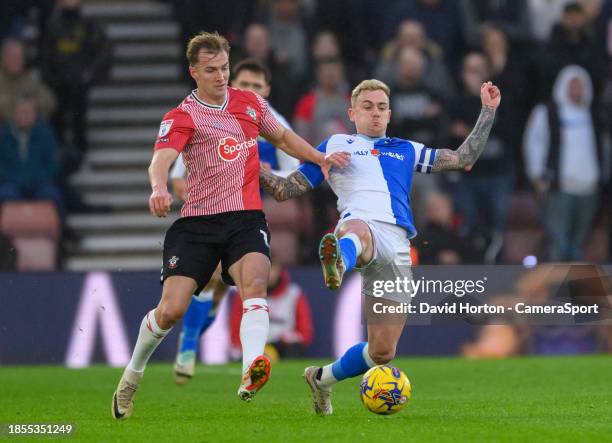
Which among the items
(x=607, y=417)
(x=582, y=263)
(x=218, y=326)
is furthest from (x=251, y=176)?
(x=582, y=263)

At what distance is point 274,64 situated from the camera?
1731 cm

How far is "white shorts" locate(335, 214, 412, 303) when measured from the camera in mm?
9008

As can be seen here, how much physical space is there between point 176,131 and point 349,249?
4.31ft

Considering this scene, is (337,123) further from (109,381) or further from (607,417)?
(607,417)

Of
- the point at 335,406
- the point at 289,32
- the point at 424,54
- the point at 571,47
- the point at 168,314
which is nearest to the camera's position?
the point at 168,314

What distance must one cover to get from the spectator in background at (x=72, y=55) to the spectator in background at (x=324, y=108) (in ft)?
9.06

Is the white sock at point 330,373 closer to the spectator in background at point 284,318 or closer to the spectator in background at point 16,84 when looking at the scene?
the spectator in background at point 284,318

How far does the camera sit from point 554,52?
17453 millimetres

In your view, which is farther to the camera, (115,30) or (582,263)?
(115,30)

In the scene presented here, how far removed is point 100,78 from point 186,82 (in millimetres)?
1774

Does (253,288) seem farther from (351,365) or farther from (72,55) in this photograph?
(72,55)

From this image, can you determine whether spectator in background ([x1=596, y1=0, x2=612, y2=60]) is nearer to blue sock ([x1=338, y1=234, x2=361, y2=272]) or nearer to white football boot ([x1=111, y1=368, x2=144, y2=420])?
blue sock ([x1=338, y1=234, x2=361, y2=272])

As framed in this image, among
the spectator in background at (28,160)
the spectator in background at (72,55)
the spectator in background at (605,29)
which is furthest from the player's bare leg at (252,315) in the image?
the spectator in background at (605,29)

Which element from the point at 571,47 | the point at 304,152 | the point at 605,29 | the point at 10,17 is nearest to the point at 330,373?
the point at 304,152
